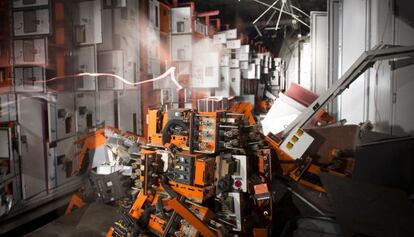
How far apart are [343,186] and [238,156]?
70.7 inches

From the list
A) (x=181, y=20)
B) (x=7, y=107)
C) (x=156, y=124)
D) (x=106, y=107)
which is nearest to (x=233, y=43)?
(x=181, y=20)

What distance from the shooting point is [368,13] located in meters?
6.74

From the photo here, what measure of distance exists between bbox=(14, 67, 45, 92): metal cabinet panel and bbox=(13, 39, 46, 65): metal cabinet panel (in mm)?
140

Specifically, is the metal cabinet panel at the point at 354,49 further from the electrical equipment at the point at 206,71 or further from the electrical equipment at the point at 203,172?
the electrical equipment at the point at 203,172

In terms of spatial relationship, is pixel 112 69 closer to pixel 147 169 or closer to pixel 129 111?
pixel 129 111

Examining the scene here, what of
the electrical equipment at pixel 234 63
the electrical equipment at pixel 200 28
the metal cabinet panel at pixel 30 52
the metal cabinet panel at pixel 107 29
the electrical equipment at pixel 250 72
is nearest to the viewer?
the metal cabinet panel at pixel 30 52

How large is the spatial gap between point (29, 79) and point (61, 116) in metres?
0.97

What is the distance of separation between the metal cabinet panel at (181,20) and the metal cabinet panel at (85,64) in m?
3.51

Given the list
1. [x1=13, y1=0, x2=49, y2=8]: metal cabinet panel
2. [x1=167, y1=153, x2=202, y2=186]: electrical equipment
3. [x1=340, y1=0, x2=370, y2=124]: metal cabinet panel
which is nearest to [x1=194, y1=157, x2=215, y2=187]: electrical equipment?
[x1=167, y1=153, x2=202, y2=186]: electrical equipment

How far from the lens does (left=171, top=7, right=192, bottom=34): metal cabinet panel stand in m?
10.0

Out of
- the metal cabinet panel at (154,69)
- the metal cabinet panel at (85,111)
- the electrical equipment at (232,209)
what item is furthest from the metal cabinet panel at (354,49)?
the metal cabinet panel at (85,111)

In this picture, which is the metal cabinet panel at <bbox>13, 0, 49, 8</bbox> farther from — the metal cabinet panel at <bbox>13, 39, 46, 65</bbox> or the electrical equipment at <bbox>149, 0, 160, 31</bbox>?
the electrical equipment at <bbox>149, 0, 160, 31</bbox>

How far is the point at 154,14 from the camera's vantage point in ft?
29.8

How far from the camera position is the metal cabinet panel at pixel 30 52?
5.96 meters
